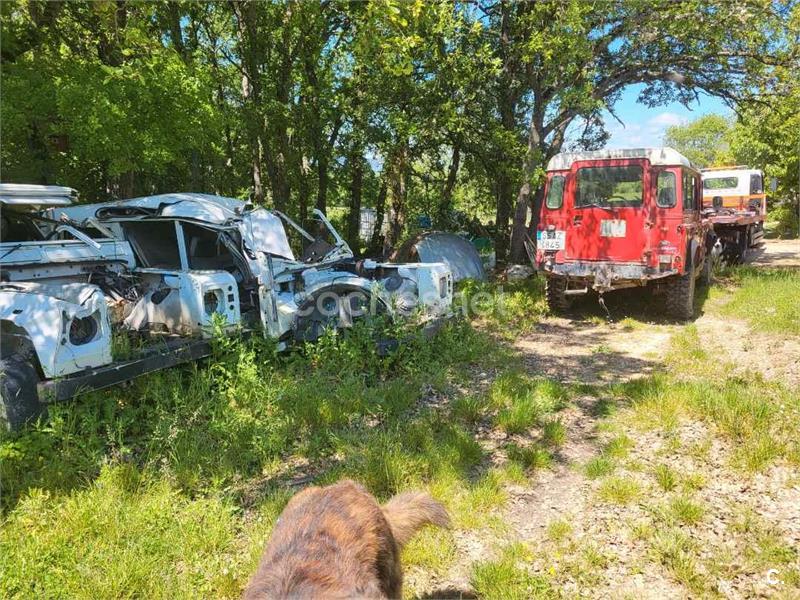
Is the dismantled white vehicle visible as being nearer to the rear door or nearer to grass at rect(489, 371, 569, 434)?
grass at rect(489, 371, 569, 434)

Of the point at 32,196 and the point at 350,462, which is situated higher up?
the point at 32,196

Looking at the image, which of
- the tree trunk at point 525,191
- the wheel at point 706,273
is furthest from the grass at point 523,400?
the wheel at point 706,273

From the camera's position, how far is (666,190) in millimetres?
7902

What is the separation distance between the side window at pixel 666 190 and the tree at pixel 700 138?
1690 inches

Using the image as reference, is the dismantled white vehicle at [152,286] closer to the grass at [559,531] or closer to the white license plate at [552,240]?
the white license plate at [552,240]

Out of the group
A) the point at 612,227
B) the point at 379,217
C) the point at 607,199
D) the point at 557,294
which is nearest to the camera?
the point at 612,227

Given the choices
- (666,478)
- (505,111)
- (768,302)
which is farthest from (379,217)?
(666,478)

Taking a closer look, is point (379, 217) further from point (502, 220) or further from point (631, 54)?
point (631, 54)

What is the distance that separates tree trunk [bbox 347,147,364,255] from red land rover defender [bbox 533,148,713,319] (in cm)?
830

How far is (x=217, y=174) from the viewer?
18.6 meters

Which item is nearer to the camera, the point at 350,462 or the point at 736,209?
the point at 350,462

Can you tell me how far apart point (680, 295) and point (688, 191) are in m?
1.64

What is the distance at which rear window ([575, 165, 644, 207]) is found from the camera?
8.10 metres

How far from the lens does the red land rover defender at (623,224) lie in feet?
25.8
